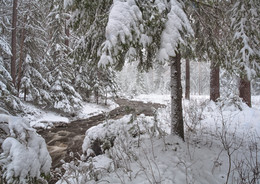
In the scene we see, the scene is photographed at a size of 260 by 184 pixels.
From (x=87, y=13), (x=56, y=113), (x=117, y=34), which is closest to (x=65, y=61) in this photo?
(x=56, y=113)

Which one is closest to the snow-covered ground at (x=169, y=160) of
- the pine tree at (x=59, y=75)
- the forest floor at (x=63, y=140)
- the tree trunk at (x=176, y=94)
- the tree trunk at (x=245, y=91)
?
the tree trunk at (x=176, y=94)

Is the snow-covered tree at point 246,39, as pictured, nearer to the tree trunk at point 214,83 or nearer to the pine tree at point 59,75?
the tree trunk at point 214,83

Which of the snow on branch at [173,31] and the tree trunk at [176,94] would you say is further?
the tree trunk at [176,94]

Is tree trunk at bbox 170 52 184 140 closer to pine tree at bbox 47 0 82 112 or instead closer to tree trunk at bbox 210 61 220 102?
tree trunk at bbox 210 61 220 102

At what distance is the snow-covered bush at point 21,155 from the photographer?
1.26 m

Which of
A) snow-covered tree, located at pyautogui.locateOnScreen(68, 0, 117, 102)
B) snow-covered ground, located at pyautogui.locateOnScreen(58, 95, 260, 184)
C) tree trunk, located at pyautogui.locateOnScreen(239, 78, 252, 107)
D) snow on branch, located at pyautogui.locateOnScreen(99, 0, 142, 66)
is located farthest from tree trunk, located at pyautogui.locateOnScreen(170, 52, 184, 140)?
tree trunk, located at pyautogui.locateOnScreen(239, 78, 252, 107)

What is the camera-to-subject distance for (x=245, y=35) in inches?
164

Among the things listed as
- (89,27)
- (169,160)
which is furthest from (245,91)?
(89,27)

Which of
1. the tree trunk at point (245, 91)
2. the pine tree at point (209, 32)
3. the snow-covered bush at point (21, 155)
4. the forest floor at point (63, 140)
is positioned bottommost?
the forest floor at point (63, 140)

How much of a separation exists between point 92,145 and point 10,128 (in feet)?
10.8

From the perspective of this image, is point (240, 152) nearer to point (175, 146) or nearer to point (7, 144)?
point (175, 146)

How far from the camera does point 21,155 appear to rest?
52.6 inches

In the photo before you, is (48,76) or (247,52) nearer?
(247,52)

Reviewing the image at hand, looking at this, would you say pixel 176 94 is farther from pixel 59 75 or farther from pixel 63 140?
pixel 59 75
